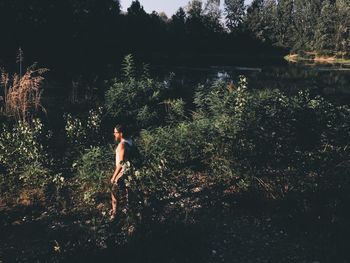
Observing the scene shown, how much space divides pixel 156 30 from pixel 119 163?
3033 inches

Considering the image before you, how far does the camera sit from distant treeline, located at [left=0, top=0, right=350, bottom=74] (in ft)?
114

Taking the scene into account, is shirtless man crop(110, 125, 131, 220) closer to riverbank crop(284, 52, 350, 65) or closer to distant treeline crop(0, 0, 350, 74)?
distant treeline crop(0, 0, 350, 74)

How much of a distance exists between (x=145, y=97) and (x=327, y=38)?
322 ft

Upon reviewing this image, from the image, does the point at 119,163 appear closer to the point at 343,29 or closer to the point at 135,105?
the point at 135,105

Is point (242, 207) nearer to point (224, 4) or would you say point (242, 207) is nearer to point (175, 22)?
point (175, 22)

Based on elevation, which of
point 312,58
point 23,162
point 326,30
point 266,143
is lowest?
point 23,162

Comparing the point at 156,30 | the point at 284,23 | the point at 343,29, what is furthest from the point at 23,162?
the point at 284,23

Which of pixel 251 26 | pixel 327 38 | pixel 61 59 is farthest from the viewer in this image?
pixel 251 26

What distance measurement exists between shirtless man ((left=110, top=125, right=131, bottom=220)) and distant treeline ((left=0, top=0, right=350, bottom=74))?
20.5m

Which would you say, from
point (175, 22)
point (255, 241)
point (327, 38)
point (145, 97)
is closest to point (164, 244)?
point (255, 241)

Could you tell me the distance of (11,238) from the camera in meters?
8.77

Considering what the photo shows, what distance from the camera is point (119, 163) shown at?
8.91 m

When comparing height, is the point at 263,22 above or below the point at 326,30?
above

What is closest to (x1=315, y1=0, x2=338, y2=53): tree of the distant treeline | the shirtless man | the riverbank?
the distant treeline
